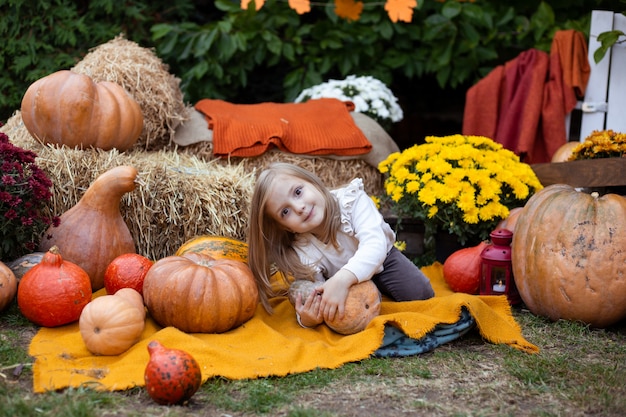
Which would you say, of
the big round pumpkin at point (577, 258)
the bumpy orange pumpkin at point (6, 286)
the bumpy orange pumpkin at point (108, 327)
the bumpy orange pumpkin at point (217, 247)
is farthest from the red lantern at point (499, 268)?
the bumpy orange pumpkin at point (6, 286)

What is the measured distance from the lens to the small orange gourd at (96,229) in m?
3.70

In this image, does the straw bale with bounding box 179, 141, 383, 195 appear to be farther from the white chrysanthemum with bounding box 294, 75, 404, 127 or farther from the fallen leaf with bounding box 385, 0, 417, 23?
the fallen leaf with bounding box 385, 0, 417, 23

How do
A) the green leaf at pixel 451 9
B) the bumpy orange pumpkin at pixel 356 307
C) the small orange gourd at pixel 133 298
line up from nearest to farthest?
1. the small orange gourd at pixel 133 298
2. the bumpy orange pumpkin at pixel 356 307
3. the green leaf at pixel 451 9

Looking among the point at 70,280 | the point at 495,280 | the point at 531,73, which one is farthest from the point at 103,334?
the point at 531,73

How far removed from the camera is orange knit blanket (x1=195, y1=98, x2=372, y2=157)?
493 cm

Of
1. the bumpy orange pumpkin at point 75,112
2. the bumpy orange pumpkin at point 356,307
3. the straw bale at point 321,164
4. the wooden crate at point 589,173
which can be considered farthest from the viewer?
the straw bale at point 321,164

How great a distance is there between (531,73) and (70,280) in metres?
3.98

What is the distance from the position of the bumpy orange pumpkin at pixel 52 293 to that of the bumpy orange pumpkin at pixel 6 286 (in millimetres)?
96

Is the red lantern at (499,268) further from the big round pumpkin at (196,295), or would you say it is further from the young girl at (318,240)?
the big round pumpkin at (196,295)

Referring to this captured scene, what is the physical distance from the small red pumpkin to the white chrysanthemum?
353 centimetres

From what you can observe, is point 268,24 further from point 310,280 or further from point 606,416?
point 606,416

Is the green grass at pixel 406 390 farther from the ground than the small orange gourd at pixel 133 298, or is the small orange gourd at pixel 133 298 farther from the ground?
the small orange gourd at pixel 133 298

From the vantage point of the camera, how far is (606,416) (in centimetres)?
249

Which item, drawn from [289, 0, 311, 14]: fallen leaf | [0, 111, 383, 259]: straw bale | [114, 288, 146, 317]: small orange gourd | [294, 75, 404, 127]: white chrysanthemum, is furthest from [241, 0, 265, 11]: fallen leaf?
[114, 288, 146, 317]: small orange gourd
